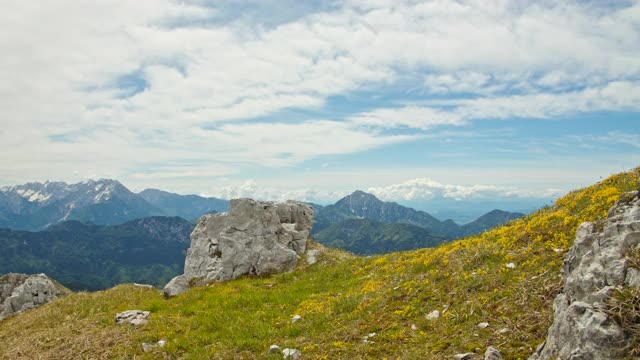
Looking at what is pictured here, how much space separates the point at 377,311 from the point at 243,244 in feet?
59.8

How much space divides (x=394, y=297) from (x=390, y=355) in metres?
5.03

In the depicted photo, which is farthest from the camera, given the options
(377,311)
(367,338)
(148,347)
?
(148,347)

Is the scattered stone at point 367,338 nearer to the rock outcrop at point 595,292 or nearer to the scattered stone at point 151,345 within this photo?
the rock outcrop at point 595,292

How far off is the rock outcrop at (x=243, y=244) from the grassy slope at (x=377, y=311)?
14.4 feet

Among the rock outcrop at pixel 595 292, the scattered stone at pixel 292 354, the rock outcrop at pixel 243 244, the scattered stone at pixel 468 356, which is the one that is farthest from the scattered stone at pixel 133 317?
the rock outcrop at pixel 595 292

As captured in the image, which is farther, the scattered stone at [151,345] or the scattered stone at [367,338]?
the scattered stone at [151,345]

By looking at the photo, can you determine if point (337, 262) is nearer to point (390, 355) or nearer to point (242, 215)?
point (242, 215)

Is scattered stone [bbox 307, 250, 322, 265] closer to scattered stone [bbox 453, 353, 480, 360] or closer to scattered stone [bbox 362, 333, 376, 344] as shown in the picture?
scattered stone [bbox 362, 333, 376, 344]

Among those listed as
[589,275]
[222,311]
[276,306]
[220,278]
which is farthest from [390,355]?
[220,278]

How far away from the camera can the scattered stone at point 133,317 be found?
2246 centimetres

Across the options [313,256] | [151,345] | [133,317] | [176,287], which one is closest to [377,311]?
[151,345]

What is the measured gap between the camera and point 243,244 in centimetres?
3366

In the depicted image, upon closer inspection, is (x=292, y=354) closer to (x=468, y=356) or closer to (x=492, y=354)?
(x=468, y=356)

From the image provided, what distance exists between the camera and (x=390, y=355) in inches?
534
